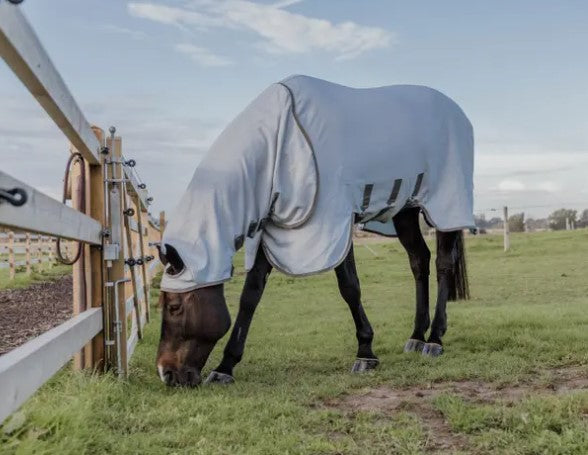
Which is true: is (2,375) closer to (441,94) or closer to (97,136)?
(97,136)

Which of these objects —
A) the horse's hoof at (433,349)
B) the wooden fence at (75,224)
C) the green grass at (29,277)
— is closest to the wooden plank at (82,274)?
the wooden fence at (75,224)

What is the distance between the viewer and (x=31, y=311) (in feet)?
33.6

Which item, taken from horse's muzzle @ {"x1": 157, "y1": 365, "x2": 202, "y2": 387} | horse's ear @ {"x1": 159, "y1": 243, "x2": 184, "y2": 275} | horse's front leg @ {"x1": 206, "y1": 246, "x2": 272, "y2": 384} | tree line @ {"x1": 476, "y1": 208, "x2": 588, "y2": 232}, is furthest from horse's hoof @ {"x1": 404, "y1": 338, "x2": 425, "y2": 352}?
tree line @ {"x1": 476, "y1": 208, "x2": 588, "y2": 232}

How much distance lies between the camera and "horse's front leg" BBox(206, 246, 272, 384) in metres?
4.37

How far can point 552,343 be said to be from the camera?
17.5 ft

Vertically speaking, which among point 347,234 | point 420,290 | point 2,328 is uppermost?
point 347,234

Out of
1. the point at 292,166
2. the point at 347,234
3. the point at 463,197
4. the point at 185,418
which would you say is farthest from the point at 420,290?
the point at 185,418

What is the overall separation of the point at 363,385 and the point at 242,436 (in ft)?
4.61

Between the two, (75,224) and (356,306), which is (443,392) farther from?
(75,224)

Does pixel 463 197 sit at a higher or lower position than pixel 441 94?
lower

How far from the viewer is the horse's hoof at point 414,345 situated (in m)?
5.57

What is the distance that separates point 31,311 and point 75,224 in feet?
24.9

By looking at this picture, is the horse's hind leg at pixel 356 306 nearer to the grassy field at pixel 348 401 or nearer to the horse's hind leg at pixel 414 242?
the grassy field at pixel 348 401

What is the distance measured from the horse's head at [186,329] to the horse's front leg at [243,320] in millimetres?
322
